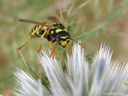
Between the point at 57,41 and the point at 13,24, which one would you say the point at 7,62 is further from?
the point at 57,41

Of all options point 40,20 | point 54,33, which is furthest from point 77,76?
point 40,20

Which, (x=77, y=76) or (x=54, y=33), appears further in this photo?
(x=54, y=33)

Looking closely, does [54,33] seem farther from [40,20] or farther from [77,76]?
[40,20]

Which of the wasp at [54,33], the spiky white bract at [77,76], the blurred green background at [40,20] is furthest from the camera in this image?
the blurred green background at [40,20]

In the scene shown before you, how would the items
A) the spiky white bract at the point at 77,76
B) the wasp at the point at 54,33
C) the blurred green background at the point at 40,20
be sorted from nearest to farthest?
the spiky white bract at the point at 77,76 → the wasp at the point at 54,33 → the blurred green background at the point at 40,20

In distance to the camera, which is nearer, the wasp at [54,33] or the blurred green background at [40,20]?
the wasp at [54,33]

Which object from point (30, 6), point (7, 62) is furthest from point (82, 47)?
point (7, 62)

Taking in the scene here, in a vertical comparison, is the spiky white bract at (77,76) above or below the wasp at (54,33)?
below
